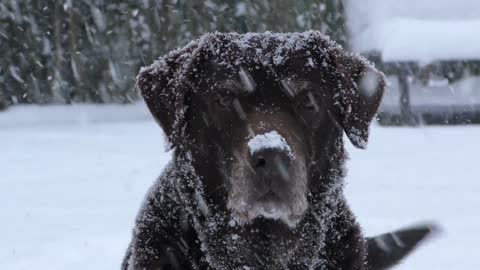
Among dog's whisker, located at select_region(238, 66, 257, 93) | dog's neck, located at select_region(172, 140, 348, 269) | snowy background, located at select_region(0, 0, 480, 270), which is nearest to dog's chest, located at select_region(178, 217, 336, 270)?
dog's neck, located at select_region(172, 140, 348, 269)

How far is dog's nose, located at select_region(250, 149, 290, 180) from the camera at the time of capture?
8.00 feet

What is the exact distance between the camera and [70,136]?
9555mm

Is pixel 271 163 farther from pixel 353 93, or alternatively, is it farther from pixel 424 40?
pixel 424 40

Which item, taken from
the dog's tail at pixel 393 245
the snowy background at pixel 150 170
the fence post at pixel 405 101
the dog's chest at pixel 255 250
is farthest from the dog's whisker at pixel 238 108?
the fence post at pixel 405 101

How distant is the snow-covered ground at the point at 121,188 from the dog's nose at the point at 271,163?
146cm

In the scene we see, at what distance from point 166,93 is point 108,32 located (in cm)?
797

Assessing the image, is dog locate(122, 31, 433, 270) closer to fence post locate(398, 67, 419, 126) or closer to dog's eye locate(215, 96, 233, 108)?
dog's eye locate(215, 96, 233, 108)

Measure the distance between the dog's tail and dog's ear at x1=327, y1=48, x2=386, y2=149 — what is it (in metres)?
0.69

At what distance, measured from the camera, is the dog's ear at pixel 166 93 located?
277 cm

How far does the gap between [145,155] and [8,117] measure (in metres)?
3.51

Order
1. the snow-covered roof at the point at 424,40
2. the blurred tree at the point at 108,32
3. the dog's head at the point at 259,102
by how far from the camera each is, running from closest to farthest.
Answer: the dog's head at the point at 259,102 → the snow-covered roof at the point at 424,40 → the blurred tree at the point at 108,32

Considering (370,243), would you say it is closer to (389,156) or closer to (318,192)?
(318,192)

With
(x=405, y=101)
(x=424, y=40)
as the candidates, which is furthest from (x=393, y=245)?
(x=424, y=40)

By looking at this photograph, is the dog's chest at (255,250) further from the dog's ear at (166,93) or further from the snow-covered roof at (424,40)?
the snow-covered roof at (424,40)
